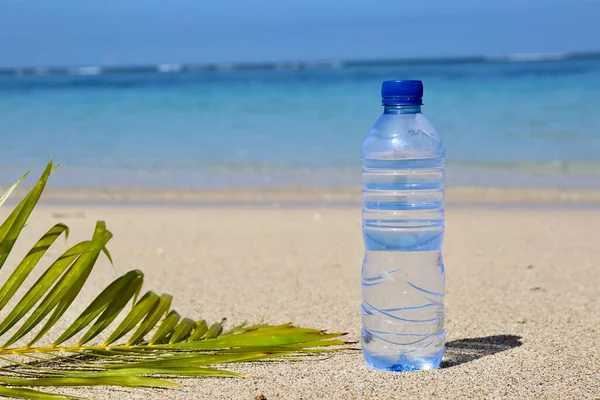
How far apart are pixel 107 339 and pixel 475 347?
1.18 meters

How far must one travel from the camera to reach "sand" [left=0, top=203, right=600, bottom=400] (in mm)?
2305

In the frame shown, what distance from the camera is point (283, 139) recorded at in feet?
39.8

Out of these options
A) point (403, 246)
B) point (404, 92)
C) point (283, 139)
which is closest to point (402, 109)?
point (404, 92)

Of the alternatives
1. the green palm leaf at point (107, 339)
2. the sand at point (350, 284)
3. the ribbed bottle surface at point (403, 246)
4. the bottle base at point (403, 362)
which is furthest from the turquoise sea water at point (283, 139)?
the green palm leaf at point (107, 339)

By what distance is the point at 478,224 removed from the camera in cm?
586

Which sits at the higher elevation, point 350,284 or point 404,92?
point 404,92

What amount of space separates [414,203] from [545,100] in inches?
614

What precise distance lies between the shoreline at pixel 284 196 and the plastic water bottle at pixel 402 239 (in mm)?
4149

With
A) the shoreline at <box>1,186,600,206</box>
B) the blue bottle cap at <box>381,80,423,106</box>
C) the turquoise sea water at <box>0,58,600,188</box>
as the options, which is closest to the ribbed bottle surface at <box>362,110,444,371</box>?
the blue bottle cap at <box>381,80,423,106</box>

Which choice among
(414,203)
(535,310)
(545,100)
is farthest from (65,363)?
(545,100)

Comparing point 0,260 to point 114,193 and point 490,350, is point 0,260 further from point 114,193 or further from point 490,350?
point 114,193

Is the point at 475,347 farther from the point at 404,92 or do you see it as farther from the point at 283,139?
the point at 283,139

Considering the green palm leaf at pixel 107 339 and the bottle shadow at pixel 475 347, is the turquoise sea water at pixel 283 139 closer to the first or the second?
the bottle shadow at pixel 475 347

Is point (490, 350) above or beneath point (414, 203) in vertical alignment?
beneath
